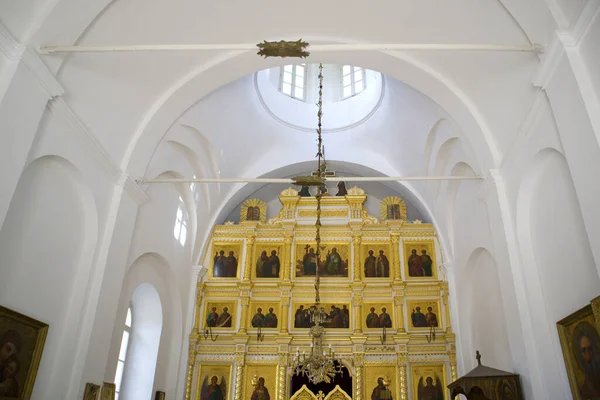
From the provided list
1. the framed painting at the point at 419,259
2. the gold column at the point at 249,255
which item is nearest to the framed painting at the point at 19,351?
the gold column at the point at 249,255

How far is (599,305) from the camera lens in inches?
200

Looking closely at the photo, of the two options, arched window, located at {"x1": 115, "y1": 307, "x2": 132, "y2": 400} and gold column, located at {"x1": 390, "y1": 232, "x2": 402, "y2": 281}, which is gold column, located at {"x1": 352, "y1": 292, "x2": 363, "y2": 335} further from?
arched window, located at {"x1": 115, "y1": 307, "x2": 132, "y2": 400}

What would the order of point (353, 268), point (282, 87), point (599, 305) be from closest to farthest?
1. point (599, 305)
2. point (353, 268)
3. point (282, 87)

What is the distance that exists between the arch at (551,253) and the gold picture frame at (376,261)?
608 cm

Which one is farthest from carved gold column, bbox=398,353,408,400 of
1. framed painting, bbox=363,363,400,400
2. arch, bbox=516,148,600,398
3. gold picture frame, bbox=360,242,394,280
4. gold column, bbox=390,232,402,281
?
arch, bbox=516,148,600,398

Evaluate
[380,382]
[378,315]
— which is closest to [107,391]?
[380,382]

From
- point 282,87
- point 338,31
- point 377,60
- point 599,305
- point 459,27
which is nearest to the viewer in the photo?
point 599,305

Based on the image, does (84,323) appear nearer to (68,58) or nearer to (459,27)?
(68,58)

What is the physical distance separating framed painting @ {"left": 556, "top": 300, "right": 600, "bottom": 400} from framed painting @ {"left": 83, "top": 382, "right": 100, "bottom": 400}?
6.56 metres

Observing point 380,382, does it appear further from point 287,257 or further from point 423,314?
point 287,257

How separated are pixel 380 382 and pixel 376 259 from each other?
124 inches

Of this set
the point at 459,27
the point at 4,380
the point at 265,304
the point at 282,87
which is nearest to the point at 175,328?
the point at 265,304

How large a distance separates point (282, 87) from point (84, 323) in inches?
368

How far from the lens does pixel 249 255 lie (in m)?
13.6
